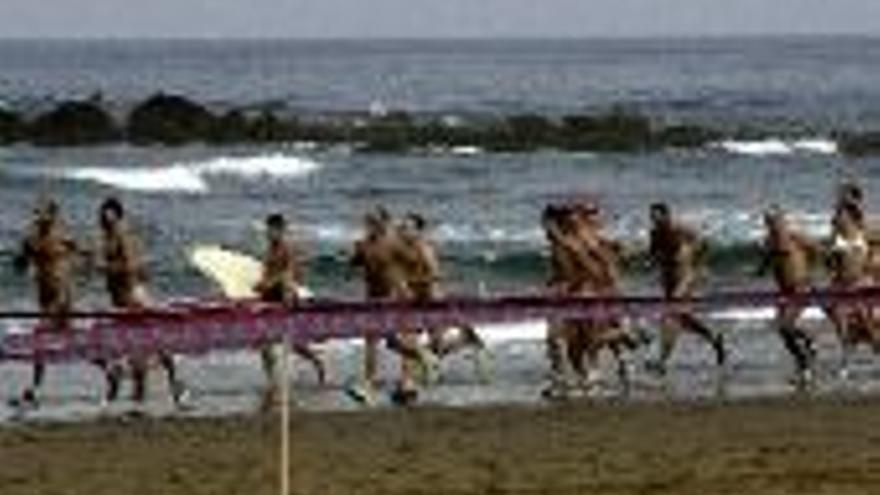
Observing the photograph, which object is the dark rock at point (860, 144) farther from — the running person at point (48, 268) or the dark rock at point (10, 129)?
the running person at point (48, 268)

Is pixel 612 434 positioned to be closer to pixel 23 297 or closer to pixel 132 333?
pixel 132 333

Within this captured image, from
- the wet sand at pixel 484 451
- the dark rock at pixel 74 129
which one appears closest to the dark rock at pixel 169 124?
the dark rock at pixel 74 129

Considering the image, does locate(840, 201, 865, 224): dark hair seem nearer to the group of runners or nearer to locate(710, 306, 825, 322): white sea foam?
the group of runners

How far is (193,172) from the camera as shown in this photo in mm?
69000

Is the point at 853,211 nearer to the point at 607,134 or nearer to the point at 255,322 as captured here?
the point at 255,322

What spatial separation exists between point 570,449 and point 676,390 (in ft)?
16.2

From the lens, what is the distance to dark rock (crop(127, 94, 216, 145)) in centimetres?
8369

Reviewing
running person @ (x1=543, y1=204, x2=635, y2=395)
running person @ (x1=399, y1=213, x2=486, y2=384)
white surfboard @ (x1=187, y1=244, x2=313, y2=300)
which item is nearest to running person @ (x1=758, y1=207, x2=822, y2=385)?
running person @ (x1=543, y1=204, x2=635, y2=395)

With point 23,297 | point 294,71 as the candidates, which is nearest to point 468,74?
point 294,71

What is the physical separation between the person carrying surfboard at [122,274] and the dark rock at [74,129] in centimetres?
5899

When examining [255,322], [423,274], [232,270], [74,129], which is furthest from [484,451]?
[74,129]

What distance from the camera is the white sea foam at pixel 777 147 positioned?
8331 centimetres

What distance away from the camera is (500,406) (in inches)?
893

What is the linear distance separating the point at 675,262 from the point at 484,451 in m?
5.15
